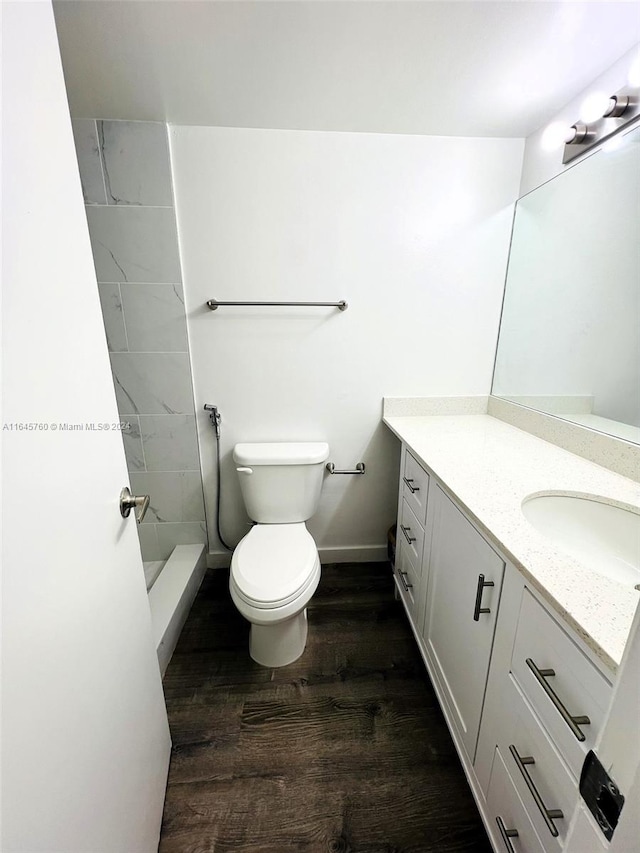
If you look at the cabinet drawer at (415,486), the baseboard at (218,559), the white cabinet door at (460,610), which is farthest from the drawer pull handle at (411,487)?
the baseboard at (218,559)

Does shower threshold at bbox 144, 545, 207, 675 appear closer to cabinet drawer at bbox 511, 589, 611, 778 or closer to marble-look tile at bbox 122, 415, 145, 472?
marble-look tile at bbox 122, 415, 145, 472

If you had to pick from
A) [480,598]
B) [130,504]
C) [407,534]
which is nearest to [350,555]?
[407,534]

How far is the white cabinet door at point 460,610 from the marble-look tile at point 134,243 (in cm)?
147

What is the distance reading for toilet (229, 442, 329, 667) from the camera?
126 centimetres

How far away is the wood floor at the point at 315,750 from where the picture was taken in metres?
0.98

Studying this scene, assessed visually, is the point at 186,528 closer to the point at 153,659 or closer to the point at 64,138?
the point at 153,659

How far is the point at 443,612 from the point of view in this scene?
119cm

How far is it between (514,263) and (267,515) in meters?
1.65

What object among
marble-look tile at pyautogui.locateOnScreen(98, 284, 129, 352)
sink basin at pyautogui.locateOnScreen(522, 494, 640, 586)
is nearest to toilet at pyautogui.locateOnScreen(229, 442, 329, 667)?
marble-look tile at pyautogui.locateOnScreen(98, 284, 129, 352)

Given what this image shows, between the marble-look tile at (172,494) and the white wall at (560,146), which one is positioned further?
the marble-look tile at (172,494)

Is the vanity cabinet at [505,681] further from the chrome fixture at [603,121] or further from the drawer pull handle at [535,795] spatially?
the chrome fixture at [603,121]

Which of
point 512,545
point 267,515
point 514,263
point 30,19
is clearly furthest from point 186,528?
point 514,263

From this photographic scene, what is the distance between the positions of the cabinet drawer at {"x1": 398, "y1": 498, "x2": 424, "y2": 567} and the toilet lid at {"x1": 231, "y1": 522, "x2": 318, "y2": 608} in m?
0.41

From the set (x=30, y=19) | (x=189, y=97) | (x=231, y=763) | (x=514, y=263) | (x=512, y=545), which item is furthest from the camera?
(x=514, y=263)
